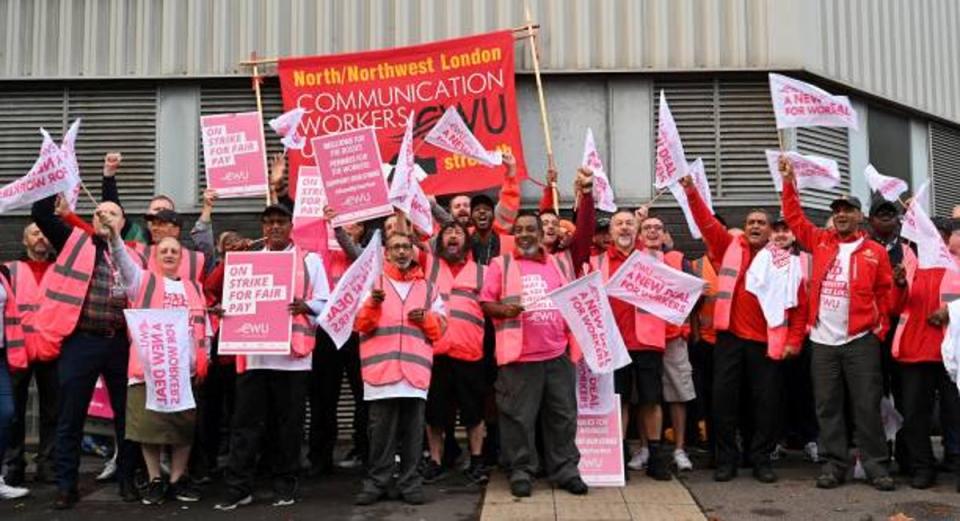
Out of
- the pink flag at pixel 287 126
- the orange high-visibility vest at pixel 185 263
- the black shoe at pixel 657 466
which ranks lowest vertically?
the black shoe at pixel 657 466

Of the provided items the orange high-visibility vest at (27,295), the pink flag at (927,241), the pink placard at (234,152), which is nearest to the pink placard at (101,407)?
the orange high-visibility vest at (27,295)

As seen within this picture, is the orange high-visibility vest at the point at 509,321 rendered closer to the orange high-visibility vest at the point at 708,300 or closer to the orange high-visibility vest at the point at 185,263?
the orange high-visibility vest at the point at 708,300

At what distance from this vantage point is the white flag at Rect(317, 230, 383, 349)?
21.8 feet

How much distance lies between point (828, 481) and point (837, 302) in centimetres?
135

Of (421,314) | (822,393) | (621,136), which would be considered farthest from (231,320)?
(621,136)

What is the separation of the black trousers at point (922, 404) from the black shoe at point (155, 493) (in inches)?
222

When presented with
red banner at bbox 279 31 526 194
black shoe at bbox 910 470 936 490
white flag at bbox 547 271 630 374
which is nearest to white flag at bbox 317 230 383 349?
white flag at bbox 547 271 630 374

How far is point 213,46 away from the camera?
10430mm

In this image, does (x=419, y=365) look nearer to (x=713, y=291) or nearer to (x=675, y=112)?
(x=713, y=291)

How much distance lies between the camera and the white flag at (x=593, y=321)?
688 centimetres

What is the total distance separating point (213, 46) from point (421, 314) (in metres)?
5.18

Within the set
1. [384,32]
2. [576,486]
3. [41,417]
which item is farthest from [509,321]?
[384,32]

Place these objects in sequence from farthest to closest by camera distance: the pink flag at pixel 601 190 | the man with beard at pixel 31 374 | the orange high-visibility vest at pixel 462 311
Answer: the pink flag at pixel 601 190 → the man with beard at pixel 31 374 → the orange high-visibility vest at pixel 462 311

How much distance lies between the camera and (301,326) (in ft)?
22.6
